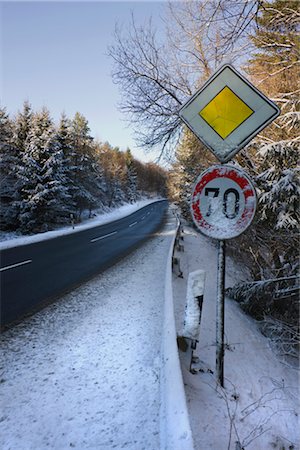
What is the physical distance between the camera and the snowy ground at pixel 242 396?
2484mm

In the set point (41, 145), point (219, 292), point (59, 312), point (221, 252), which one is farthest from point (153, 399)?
point (41, 145)

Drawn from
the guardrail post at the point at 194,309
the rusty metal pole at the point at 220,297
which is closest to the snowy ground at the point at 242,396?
the guardrail post at the point at 194,309

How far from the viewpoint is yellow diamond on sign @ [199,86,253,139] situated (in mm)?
2416

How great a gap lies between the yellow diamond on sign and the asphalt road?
430 cm

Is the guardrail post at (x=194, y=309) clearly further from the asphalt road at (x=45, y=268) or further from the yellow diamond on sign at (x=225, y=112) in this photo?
the asphalt road at (x=45, y=268)

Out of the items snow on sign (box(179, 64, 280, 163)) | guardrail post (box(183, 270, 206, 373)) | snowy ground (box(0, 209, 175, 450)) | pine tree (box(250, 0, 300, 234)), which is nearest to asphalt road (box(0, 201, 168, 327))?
snowy ground (box(0, 209, 175, 450))

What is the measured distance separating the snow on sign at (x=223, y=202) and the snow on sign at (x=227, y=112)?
19 cm

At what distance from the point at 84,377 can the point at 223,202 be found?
2449 millimetres

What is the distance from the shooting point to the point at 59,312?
526 centimetres

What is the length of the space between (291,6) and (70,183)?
87.1ft

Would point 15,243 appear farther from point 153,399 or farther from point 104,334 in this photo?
point 153,399

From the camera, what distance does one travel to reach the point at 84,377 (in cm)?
330

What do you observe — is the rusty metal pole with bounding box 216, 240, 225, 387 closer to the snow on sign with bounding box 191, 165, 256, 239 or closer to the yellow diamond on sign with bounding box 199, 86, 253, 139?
the snow on sign with bounding box 191, 165, 256, 239

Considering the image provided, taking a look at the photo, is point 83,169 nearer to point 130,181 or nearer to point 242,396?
point 242,396
